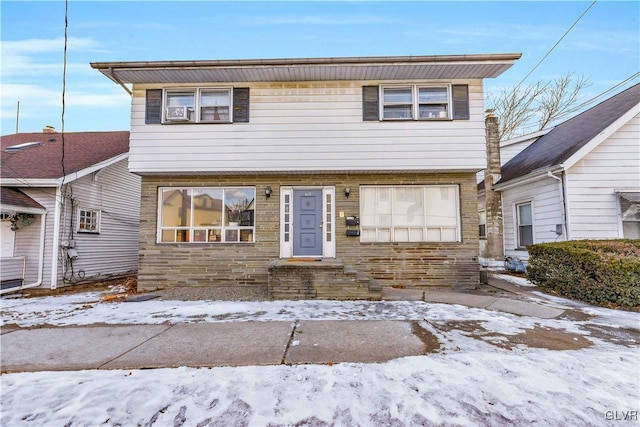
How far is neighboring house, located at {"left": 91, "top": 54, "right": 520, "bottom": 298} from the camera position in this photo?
791 centimetres

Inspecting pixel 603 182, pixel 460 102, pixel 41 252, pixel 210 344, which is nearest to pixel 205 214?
pixel 41 252

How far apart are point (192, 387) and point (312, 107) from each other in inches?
270

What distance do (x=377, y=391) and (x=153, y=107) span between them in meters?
8.51

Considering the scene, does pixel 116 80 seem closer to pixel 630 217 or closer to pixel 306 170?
pixel 306 170

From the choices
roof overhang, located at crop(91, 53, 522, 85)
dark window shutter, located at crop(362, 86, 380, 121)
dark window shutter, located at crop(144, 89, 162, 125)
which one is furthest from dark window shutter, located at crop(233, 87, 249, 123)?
dark window shutter, located at crop(362, 86, 380, 121)

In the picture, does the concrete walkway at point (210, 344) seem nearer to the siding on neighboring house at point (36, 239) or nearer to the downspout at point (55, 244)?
the downspout at point (55, 244)

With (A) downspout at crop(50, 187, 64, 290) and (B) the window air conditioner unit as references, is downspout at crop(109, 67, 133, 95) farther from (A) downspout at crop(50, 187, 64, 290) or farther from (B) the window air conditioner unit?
(A) downspout at crop(50, 187, 64, 290)

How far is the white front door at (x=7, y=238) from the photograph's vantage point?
8570 mm

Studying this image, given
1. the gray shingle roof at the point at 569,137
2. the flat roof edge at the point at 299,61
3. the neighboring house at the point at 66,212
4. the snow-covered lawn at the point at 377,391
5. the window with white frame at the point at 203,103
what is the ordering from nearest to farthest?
the snow-covered lawn at the point at 377,391 → the flat roof edge at the point at 299,61 → the window with white frame at the point at 203,103 → the neighboring house at the point at 66,212 → the gray shingle roof at the point at 569,137

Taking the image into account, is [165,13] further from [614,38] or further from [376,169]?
[614,38]

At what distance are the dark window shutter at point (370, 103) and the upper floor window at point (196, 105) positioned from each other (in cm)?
306

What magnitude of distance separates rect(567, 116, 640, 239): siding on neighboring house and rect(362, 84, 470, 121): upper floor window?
3.93 meters

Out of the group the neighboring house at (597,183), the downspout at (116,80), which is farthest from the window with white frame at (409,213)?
the downspout at (116,80)

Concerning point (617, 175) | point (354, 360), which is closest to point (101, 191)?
point (354, 360)
